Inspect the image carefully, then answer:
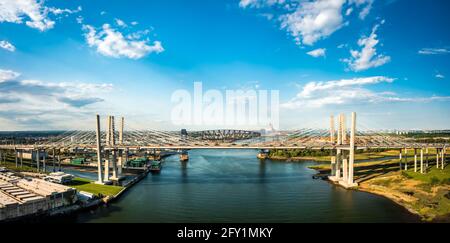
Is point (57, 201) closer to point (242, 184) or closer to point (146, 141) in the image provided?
point (242, 184)

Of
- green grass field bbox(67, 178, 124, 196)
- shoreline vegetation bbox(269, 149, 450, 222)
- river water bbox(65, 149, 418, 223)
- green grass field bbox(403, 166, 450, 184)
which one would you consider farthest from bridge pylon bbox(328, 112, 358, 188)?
green grass field bbox(67, 178, 124, 196)

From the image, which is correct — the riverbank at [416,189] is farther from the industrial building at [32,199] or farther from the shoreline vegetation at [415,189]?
the industrial building at [32,199]

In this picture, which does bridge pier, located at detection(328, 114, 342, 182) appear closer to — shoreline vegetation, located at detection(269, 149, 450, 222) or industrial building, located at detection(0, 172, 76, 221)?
shoreline vegetation, located at detection(269, 149, 450, 222)

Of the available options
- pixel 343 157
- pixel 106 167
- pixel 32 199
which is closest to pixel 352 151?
pixel 343 157

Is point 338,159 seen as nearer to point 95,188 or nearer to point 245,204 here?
point 245,204
